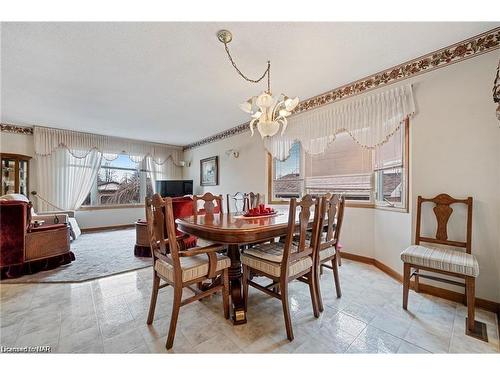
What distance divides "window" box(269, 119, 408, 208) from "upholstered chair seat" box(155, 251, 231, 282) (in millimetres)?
2126

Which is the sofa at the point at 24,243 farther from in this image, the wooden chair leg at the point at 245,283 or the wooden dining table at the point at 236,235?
the wooden chair leg at the point at 245,283

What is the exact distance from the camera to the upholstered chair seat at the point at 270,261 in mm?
1524

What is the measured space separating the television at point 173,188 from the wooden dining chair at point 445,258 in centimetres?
516

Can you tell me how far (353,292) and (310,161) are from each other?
2051mm

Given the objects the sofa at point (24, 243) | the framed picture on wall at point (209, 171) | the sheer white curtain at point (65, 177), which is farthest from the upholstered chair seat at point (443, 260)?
the sheer white curtain at point (65, 177)

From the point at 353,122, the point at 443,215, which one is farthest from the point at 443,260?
the point at 353,122

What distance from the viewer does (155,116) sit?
395 cm

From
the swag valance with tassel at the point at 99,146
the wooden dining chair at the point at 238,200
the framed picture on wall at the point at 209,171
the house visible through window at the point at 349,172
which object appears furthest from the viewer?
the framed picture on wall at the point at 209,171

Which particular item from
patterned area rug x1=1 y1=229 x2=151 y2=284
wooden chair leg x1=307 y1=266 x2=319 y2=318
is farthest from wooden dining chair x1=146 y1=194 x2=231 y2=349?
patterned area rug x1=1 y1=229 x2=151 y2=284

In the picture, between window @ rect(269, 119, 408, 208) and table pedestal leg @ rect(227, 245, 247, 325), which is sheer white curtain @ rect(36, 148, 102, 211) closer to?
Answer: window @ rect(269, 119, 408, 208)

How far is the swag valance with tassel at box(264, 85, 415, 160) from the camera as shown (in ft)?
7.79
